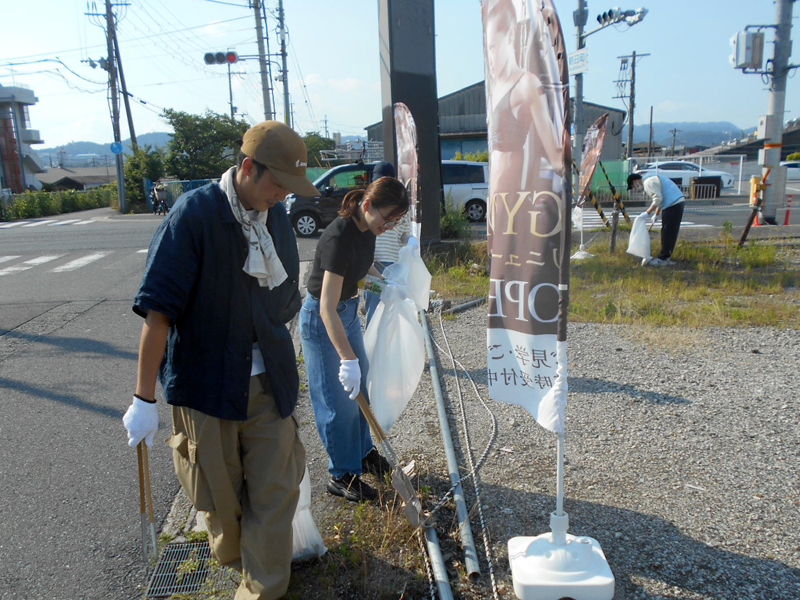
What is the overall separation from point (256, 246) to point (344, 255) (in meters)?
0.82

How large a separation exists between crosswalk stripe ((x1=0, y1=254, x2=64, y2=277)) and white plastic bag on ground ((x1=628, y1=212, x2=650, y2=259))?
445 inches

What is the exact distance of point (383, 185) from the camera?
3.06 metres

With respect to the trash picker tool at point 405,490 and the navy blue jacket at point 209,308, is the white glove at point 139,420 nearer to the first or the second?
the navy blue jacket at point 209,308

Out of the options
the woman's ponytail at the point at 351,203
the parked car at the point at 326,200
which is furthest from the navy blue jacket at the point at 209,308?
the parked car at the point at 326,200

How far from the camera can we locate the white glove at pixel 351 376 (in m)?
2.86

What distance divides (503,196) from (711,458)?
2236 mm

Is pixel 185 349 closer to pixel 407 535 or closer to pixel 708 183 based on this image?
pixel 407 535

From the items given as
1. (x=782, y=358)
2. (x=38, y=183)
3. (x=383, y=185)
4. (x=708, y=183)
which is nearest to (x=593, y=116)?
(x=708, y=183)

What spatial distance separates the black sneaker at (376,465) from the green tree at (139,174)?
3162 cm

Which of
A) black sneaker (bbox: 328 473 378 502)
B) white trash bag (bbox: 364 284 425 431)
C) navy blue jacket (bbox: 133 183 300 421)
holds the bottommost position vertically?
black sneaker (bbox: 328 473 378 502)

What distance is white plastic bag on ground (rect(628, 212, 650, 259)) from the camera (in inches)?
382

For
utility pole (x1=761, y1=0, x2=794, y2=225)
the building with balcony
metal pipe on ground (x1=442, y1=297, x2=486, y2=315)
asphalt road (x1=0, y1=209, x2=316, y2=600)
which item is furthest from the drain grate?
the building with balcony

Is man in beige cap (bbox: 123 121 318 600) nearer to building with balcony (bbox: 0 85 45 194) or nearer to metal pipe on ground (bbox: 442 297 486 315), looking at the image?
metal pipe on ground (bbox: 442 297 486 315)

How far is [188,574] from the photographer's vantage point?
2.73m
